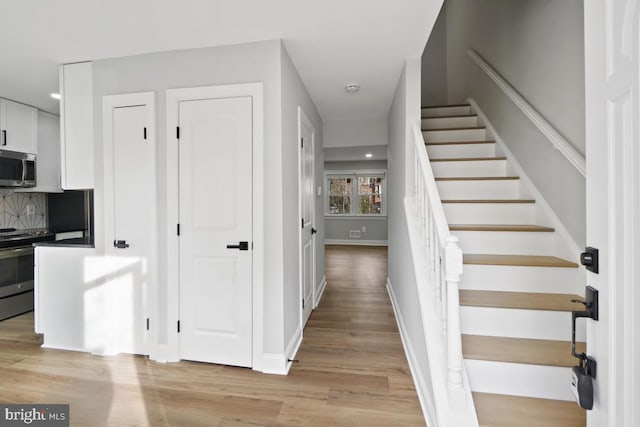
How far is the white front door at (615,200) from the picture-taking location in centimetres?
69

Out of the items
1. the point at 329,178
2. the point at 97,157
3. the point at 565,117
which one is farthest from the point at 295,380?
the point at 329,178

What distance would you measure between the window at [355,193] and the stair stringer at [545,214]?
5439 mm

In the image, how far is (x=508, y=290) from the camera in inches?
74.6

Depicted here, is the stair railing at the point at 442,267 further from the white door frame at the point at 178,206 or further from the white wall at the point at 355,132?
the white wall at the point at 355,132

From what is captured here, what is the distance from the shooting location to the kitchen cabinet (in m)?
3.59

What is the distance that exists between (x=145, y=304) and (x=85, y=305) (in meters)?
0.62

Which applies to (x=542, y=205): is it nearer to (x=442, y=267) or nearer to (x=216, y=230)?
(x=442, y=267)

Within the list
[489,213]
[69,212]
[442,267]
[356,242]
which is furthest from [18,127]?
[356,242]

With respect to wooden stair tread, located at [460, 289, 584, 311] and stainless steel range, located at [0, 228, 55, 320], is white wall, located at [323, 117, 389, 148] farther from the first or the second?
stainless steel range, located at [0, 228, 55, 320]

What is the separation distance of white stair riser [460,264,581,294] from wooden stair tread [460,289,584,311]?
Result: 42 mm

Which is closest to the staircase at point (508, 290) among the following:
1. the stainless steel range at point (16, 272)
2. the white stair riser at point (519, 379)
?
the white stair riser at point (519, 379)

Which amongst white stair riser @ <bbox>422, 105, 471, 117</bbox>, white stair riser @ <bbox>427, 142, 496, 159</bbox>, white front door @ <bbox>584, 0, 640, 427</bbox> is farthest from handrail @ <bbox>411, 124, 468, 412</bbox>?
white stair riser @ <bbox>422, 105, 471, 117</bbox>

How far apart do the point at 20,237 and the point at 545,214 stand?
210 inches

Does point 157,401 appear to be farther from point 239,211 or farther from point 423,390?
point 423,390
